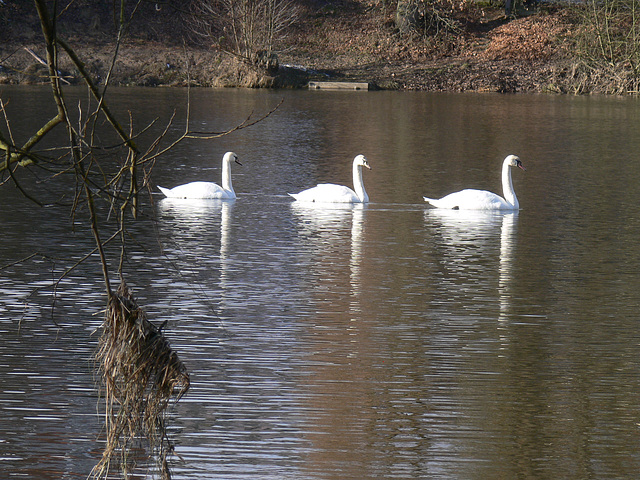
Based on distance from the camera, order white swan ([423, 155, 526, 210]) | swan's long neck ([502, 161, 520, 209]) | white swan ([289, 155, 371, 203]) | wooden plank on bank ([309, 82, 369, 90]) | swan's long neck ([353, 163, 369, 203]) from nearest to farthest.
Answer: white swan ([423, 155, 526, 210])
swan's long neck ([502, 161, 520, 209])
white swan ([289, 155, 371, 203])
swan's long neck ([353, 163, 369, 203])
wooden plank on bank ([309, 82, 369, 90])

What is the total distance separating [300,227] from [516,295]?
432 centimetres

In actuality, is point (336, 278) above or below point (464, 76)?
below

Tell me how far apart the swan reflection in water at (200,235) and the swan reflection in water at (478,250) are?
7.98ft

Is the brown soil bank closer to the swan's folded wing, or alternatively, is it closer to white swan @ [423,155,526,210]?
the swan's folded wing

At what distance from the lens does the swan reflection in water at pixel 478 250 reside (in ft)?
32.2

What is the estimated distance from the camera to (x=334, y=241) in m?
12.3

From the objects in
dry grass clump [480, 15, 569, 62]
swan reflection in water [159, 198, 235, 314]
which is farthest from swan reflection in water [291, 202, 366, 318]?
dry grass clump [480, 15, 569, 62]

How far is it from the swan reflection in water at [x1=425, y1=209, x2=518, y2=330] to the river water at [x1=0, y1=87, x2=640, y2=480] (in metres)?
0.05

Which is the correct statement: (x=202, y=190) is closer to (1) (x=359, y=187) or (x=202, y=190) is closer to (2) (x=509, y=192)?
(1) (x=359, y=187)

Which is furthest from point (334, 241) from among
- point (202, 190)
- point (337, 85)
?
point (337, 85)

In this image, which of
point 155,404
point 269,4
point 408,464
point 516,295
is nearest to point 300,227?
point 516,295

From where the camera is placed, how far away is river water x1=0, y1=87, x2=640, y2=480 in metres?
5.53

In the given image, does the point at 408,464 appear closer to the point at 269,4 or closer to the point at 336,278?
the point at 336,278

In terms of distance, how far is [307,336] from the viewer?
7859mm
